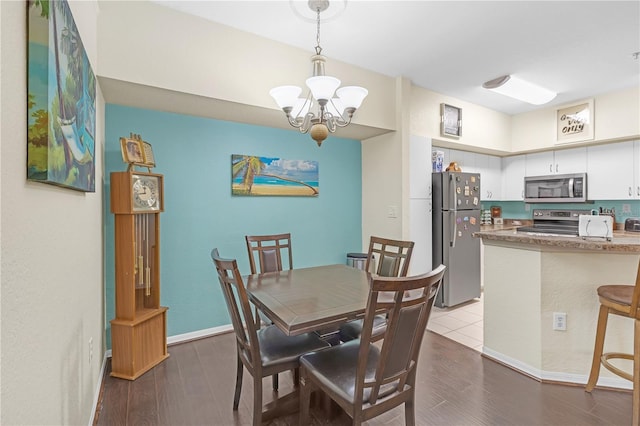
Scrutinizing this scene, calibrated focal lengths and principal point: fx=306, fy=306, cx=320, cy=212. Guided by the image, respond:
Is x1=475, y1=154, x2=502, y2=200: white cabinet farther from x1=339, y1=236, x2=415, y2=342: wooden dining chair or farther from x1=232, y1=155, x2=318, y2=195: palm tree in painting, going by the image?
x1=232, y1=155, x2=318, y2=195: palm tree in painting

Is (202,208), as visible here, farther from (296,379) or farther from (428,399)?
(428,399)

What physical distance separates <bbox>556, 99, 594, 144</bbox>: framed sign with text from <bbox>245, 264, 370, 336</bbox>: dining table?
12.3 ft

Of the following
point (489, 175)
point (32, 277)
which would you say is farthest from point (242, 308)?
point (489, 175)

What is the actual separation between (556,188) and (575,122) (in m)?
0.92

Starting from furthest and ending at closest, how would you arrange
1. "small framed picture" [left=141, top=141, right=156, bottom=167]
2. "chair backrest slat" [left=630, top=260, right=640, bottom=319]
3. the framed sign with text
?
1. the framed sign with text
2. "small framed picture" [left=141, top=141, right=156, bottom=167]
3. "chair backrest slat" [left=630, top=260, right=640, bottom=319]

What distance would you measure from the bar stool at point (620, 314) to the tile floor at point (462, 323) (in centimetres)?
83

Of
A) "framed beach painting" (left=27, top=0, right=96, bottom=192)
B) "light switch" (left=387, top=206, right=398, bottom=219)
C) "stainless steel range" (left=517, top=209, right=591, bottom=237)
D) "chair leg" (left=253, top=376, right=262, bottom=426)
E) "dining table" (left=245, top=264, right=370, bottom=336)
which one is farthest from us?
"stainless steel range" (left=517, top=209, right=591, bottom=237)

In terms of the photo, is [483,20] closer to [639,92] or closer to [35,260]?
[639,92]

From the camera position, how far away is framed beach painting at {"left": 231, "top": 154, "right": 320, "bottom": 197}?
3.15m

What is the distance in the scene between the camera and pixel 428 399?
2.03m

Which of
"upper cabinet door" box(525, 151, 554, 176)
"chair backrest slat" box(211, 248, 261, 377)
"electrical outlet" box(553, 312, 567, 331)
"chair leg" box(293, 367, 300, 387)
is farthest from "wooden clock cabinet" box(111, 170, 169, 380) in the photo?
"upper cabinet door" box(525, 151, 554, 176)

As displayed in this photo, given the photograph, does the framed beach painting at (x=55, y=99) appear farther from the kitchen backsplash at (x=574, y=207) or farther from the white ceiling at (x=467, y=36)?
the kitchen backsplash at (x=574, y=207)

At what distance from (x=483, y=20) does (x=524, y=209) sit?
3.68 metres

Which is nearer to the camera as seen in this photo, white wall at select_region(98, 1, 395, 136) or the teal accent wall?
white wall at select_region(98, 1, 395, 136)
